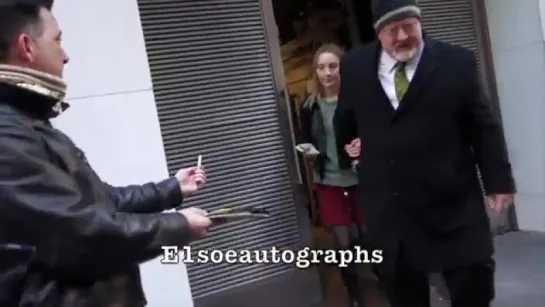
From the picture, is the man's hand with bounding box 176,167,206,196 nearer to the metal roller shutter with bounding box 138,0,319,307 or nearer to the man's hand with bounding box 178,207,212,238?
the man's hand with bounding box 178,207,212,238

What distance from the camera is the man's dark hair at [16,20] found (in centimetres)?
138

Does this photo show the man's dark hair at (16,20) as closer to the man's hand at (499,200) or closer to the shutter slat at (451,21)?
the man's hand at (499,200)

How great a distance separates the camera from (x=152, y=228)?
1409 mm

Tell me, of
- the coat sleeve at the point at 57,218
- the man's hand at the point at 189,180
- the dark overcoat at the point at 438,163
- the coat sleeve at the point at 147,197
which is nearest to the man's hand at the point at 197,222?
the coat sleeve at the point at 57,218

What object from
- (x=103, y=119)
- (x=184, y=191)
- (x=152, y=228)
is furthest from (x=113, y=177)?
(x=152, y=228)

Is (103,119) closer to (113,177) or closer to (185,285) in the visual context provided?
(113,177)

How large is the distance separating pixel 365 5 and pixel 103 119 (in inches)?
97.3

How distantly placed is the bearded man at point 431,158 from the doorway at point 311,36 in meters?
1.98

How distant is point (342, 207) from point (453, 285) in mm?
1257

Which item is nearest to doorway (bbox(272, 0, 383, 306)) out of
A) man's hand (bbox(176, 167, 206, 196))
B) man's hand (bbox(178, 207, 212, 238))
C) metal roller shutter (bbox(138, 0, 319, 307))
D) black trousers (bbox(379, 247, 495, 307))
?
metal roller shutter (bbox(138, 0, 319, 307))

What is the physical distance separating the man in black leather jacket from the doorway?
3.04 meters

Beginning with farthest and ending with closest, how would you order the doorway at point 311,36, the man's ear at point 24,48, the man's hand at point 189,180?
1. the doorway at point 311,36
2. the man's hand at point 189,180
3. the man's ear at point 24,48

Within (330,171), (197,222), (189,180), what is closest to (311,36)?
(330,171)

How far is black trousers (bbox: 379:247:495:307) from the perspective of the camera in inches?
95.5
